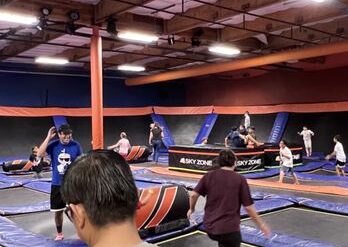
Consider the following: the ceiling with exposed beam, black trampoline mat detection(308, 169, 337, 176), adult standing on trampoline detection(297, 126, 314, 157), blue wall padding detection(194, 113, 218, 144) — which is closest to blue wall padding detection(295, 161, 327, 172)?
black trampoline mat detection(308, 169, 337, 176)

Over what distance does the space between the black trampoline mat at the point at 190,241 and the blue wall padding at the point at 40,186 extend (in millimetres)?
4339

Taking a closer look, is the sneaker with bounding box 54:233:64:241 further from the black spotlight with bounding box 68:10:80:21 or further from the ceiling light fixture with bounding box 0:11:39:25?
the black spotlight with bounding box 68:10:80:21

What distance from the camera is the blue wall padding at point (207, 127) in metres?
16.5

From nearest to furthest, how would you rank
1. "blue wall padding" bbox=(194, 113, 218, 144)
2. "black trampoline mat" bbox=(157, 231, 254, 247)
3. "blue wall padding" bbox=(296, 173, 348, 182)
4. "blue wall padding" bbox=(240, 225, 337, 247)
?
"blue wall padding" bbox=(240, 225, 337, 247) < "black trampoline mat" bbox=(157, 231, 254, 247) < "blue wall padding" bbox=(296, 173, 348, 182) < "blue wall padding" bbox=(194, 113, 218, 144)

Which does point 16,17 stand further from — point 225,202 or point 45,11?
point 225,202

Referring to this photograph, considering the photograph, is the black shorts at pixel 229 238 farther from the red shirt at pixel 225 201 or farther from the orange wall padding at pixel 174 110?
the orange wall padding at pixel 174 110

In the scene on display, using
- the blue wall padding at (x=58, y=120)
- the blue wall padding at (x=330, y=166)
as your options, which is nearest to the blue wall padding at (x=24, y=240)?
the blue wall padding at (x=330, y=166)

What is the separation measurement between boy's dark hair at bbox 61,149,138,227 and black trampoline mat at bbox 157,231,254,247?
13.8 feet

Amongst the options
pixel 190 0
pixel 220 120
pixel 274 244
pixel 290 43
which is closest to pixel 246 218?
pixel 274 244

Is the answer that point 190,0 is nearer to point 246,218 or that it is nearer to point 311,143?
point 246,218

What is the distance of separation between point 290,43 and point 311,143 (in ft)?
14.0

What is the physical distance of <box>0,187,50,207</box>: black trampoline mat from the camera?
7.54m

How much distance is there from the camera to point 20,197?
806 cm

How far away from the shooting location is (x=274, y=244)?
4.66m
